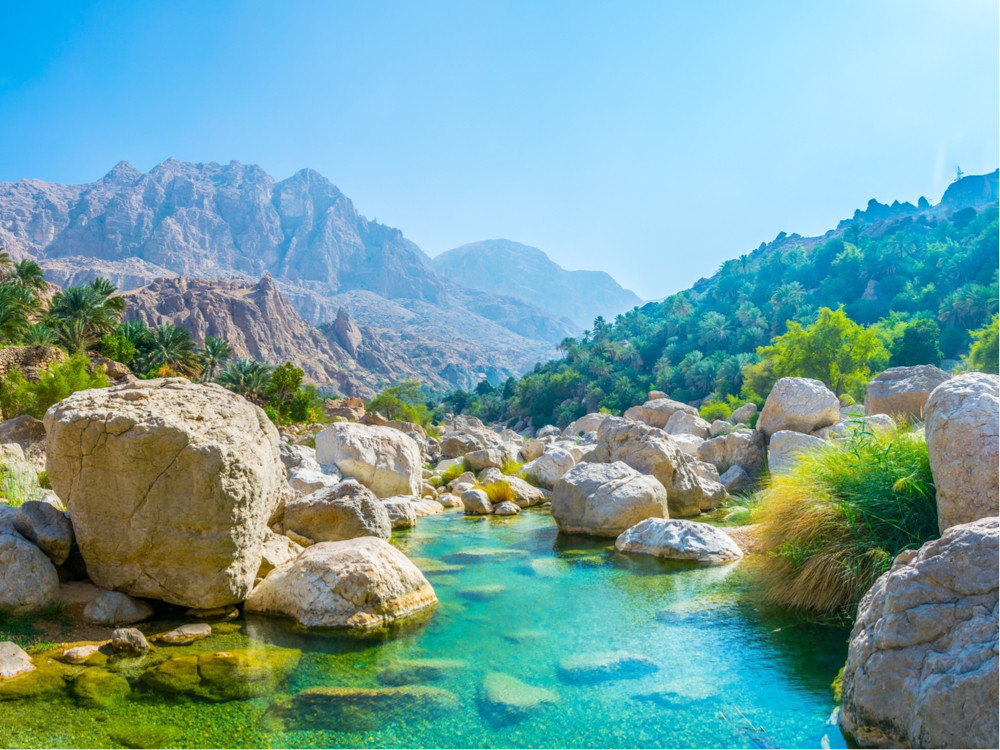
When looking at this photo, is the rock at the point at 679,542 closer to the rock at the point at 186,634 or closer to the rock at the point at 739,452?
the rock at the point at 186,634

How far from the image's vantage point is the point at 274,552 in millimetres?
8961

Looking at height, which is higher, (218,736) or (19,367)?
(19,367)

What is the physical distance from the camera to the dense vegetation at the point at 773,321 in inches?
2458

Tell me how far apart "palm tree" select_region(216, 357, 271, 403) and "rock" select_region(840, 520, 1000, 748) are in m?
47.4

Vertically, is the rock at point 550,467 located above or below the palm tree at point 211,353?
below

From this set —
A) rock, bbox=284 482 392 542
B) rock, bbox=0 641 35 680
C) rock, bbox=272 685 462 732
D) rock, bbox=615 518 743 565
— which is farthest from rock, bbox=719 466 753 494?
rock, bbox=0 641 35 680

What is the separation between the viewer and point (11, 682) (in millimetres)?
5527

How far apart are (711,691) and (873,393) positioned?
13942 millimetres

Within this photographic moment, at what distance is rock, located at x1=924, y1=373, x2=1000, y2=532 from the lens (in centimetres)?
591

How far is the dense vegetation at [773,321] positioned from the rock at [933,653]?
143ft

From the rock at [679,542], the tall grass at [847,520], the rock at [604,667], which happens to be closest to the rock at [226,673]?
the rock at [604,667]

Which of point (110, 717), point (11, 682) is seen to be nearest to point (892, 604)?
point (110, 717)

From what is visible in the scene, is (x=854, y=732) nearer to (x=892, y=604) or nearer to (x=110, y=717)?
(x=892, y=604)

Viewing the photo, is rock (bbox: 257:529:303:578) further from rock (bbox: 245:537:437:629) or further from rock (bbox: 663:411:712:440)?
rock (bbox: 663:411:712:440)
